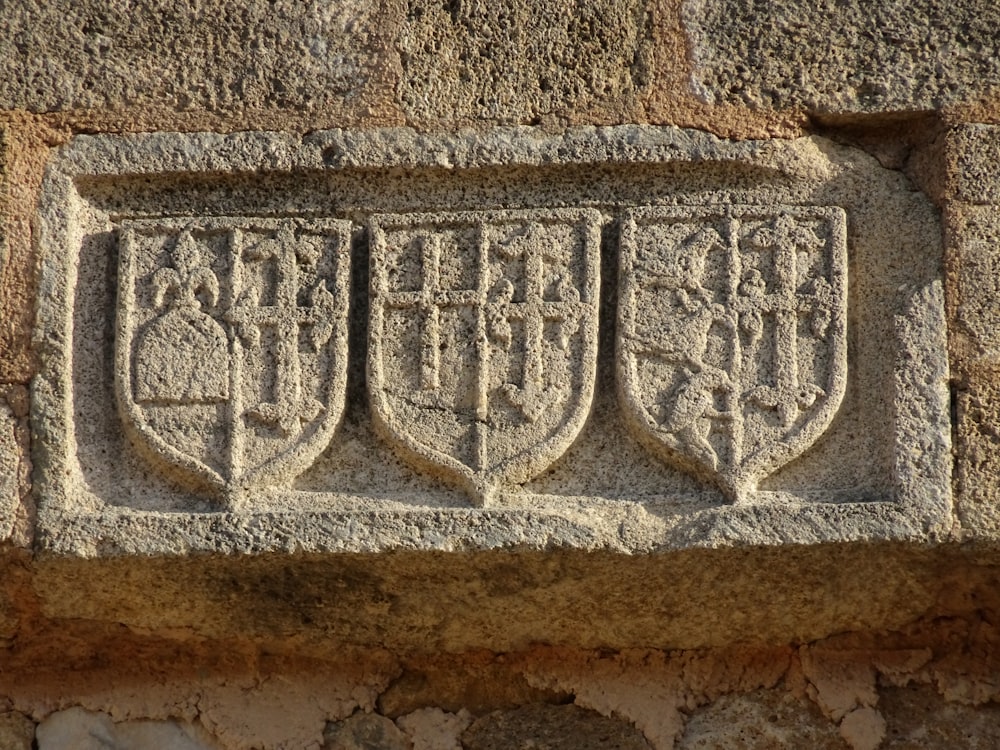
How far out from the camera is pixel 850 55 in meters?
2.92

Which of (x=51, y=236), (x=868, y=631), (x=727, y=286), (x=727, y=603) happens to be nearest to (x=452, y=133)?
(x=727, y=286)

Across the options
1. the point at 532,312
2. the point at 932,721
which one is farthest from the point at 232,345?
the point at 932,721

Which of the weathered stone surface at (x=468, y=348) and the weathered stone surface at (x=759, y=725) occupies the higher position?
the weathered stone surface at (x=468, y=348)

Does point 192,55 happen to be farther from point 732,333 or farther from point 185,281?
point 732,333

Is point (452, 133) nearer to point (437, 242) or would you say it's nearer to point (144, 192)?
point (437, 242)

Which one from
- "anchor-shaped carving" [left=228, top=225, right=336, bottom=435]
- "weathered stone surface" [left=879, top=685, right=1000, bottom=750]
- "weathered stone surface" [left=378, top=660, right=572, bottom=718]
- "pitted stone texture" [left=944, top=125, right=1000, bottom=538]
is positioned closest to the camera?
"pitted stone texture" [left=944, top=125, right=1000, bottom=538]

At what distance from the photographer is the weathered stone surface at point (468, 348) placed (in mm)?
2730

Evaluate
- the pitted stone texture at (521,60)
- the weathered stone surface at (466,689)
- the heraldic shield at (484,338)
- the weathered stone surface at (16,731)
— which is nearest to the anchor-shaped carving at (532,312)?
the heraldic shield at (484,338)

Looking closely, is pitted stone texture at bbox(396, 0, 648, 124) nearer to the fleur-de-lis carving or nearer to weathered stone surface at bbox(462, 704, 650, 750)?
the fleur-de-lis carving

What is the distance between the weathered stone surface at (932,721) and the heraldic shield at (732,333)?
57 cm

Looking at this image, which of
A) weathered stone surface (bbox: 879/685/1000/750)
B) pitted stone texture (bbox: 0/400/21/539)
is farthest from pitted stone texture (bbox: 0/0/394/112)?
A: weathered stone surface (bbox: 879/685/1000/750)

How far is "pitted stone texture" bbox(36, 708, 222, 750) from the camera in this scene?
3016 mm

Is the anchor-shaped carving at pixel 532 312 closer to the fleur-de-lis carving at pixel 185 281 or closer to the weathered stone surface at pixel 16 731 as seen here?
the fleur-de-lis carving at pixel 185 281

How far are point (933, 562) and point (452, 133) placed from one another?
117cm
